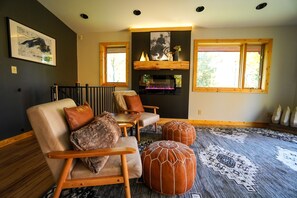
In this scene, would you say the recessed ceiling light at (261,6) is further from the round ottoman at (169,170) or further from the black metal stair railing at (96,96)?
the black metal stair railing at (96,96)

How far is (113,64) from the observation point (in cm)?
439

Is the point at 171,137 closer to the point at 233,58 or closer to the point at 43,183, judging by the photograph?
the point at 43,183

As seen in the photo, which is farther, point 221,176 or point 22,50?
point 22,50

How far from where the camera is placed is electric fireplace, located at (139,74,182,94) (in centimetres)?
396

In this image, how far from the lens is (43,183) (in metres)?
1.57

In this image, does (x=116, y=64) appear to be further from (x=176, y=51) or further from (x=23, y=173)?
(x=23, y=173)

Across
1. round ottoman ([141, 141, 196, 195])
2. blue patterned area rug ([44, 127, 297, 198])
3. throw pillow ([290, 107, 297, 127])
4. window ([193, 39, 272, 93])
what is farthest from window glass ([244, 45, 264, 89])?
round ottoman ([141, 141, 196, 195])

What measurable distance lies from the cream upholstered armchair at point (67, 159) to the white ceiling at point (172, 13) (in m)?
2.89

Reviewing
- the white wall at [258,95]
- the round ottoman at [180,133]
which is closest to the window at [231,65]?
the white wall at [258,95]

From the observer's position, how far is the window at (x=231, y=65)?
12.6 ft

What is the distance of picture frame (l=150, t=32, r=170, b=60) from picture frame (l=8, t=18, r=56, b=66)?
93.0 inches

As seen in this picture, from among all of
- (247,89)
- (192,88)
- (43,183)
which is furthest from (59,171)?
(247,89)

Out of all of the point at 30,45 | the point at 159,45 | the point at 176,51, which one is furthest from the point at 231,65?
the point at 30,45

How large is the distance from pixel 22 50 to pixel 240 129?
4.81m
